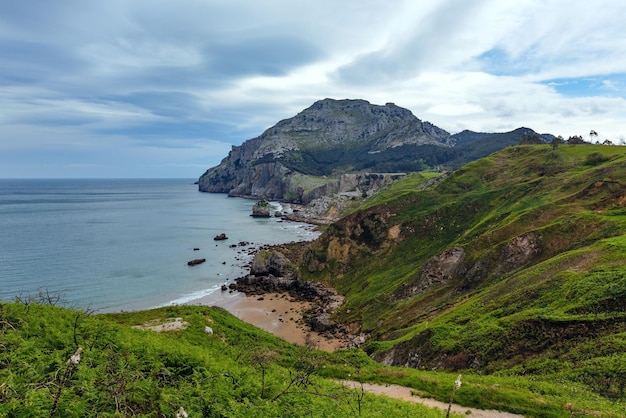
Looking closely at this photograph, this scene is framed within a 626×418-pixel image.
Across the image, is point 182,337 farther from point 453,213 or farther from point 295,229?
point 295,229

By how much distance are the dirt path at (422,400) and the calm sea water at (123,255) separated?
108 feet

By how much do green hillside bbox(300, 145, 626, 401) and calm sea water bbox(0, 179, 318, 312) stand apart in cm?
3075

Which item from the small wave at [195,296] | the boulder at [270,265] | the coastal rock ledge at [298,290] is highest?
the boulder at [270,265]

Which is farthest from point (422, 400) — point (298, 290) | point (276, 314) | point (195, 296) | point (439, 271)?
point (195, 296)

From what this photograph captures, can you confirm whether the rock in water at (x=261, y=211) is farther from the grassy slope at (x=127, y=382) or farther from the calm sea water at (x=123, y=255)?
the grassy slope at (x=127, y=382)

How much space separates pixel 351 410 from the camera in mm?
12672

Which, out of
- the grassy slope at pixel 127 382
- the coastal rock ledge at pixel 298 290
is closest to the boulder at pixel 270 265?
the coastal rock ledge at pixel 298 290

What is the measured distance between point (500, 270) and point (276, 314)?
35.8 meters

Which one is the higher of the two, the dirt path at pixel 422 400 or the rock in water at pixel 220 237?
the dirt path at pixel 422 400

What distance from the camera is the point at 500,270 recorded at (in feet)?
130

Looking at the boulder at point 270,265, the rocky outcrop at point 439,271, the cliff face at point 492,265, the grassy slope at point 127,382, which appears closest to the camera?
the grassy slope at point 127,382

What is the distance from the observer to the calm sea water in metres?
66.8

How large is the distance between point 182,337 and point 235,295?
157ft

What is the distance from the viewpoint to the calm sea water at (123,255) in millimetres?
66750
